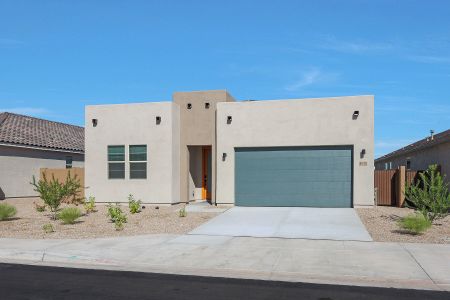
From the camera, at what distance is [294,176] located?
66.9 feet

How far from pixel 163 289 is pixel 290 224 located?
8254 mm

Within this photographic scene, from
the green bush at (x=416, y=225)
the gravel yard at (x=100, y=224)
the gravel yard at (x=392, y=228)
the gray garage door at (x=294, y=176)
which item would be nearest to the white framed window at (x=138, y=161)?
the gravel yard at (x=100, y=224)

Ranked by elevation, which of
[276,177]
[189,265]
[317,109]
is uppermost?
[317,109]

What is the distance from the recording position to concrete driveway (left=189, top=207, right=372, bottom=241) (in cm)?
1343

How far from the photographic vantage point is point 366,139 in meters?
19.5

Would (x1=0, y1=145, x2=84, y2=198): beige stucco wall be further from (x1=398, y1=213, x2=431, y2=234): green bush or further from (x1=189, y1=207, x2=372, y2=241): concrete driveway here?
(x1=398, y1=213, x2=431, y2=234): green bush

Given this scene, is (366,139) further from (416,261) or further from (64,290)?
(64,290)

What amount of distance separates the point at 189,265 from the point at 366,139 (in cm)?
1217

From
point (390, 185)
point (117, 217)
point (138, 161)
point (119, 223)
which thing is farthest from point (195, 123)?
point (390, 185)

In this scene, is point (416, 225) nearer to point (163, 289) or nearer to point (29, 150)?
point (163, 289)

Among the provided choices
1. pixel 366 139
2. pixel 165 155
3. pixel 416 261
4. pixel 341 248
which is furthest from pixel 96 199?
pixel 416 261

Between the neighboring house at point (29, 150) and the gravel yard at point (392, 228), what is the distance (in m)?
20.2

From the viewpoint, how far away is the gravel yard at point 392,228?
12508 mm

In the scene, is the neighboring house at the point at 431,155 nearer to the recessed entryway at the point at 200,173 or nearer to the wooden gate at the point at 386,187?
the wooden gate at the point at 386,187
